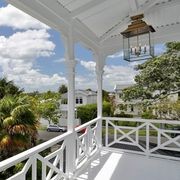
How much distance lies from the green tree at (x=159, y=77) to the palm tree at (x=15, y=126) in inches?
303

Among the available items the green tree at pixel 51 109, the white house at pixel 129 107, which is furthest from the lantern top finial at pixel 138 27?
the green tree at pixel 51 109

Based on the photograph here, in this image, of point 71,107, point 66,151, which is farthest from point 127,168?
point 71,107

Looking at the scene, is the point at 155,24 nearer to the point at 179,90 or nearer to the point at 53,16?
the point at 53,16

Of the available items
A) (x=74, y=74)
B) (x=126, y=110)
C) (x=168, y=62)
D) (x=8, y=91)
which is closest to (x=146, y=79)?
(x=168, y=62)

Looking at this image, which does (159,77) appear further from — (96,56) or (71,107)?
(71,107)

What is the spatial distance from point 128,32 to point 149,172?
2.46 metres

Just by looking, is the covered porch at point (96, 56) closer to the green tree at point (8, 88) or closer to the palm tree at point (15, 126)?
the palm tree at point (15, 126)

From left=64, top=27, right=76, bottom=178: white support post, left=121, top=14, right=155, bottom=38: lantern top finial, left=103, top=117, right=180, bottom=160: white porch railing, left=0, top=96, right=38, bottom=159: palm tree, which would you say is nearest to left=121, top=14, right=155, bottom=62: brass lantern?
left=121, top=14, right=155, bottom=38: lantern top finial

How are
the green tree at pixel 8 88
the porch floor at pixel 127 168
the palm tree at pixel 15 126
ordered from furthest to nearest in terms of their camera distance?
the green tree at pixel 8 88, the palm tree at pixel 15 126, the porch floor at pixel 127 168

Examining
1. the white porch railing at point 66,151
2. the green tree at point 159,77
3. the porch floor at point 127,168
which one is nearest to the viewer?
the white porch railing at point 66,151

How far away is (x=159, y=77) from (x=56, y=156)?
961 centimetres

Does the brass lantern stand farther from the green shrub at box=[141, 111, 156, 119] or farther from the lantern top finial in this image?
the green shrub at box=[141, 111, 156, 119]

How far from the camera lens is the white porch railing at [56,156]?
7.06 ft

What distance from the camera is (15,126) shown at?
511 cm
